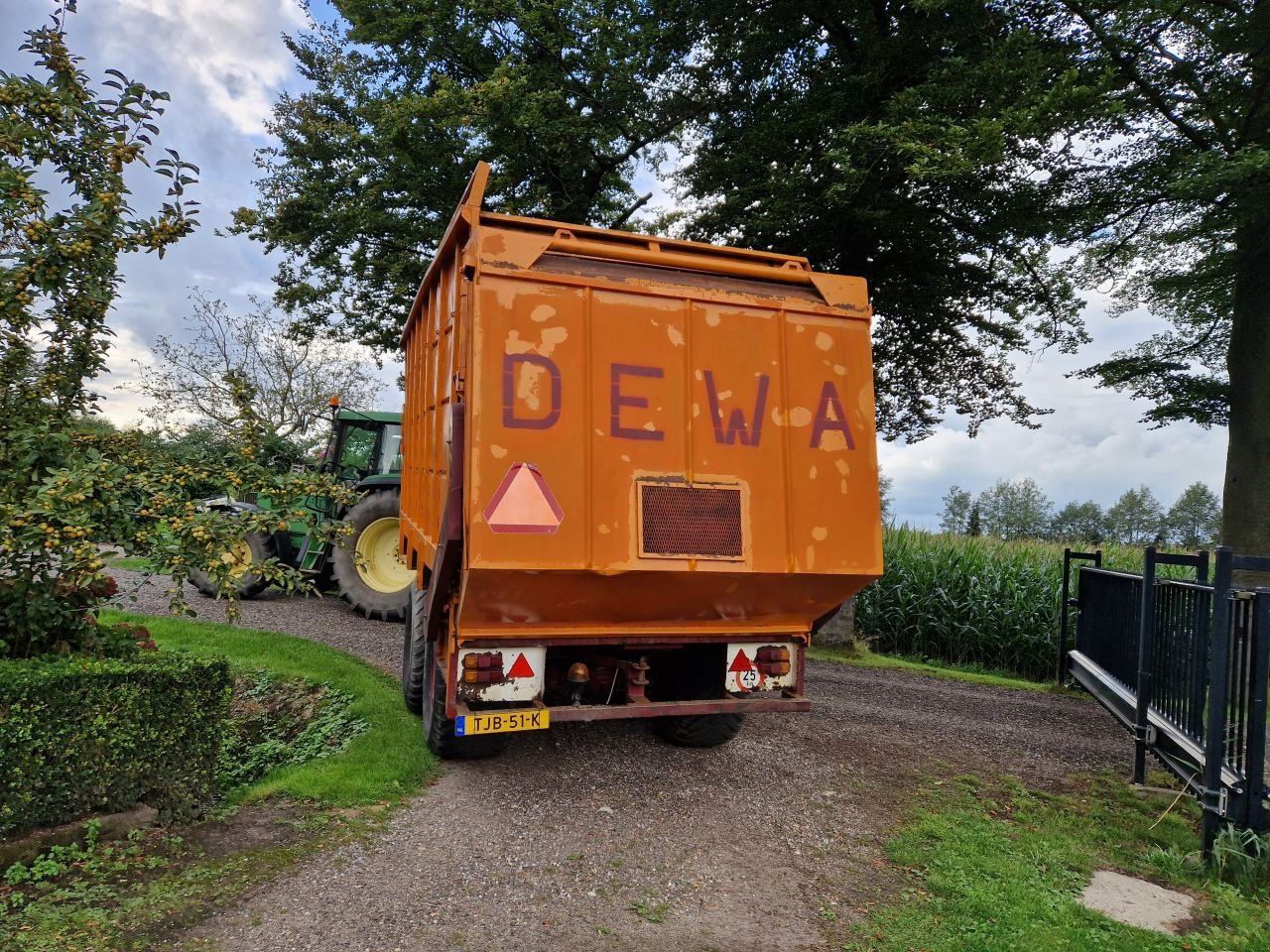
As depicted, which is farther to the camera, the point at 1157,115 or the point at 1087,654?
the point at 1157,115

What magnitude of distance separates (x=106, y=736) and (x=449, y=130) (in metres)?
9.23

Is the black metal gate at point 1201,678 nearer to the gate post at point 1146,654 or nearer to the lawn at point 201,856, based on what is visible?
the gate post at point 1146,654

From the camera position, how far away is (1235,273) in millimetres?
9742

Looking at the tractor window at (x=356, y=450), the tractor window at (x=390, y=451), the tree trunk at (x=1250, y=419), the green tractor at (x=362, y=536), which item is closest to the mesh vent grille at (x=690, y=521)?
the green tractor at (x=362, y=536)

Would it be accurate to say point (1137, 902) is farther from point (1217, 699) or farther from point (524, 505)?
point (524, 505)

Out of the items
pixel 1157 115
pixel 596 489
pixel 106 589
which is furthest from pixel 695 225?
pixel 106 589

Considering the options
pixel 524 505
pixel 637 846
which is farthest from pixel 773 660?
pixel 524 505

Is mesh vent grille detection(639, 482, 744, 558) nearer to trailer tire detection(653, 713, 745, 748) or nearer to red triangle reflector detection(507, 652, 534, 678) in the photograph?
red triangle reflector detection(507, 652, 534, 678)

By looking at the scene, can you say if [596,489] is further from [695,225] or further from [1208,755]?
[695,225]

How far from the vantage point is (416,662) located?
19.3 ft

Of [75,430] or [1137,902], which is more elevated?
[75,430]

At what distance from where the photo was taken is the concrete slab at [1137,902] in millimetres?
3762

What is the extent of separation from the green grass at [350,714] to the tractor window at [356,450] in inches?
106

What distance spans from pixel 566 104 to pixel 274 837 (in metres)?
9.49
